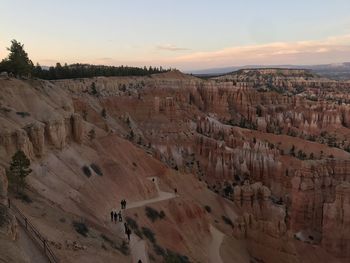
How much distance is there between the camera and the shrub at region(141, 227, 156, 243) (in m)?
26.0

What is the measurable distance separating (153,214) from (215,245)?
5213mm

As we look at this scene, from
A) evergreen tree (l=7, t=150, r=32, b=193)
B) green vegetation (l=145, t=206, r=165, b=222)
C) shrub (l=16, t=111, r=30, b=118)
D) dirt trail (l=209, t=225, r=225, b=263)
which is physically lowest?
dirt trail (l=209, t=225, r=225, b=263)

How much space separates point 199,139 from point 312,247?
25671 mm

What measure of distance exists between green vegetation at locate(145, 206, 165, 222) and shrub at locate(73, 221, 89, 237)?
34.3 feet

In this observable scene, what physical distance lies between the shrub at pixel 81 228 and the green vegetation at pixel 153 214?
411 inches

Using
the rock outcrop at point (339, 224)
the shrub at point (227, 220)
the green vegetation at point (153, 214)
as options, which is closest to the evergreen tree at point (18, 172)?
the green vegetation at point (153, 214)

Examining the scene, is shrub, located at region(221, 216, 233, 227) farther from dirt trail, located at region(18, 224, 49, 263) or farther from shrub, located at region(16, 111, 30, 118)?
dirt trail, located at region(18, 224, 49, 263)

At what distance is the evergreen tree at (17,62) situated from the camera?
34372 mm

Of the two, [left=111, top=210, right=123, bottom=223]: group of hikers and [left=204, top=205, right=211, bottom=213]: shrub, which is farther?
[left=204, top=205, right=211, bottom=213]: shrub

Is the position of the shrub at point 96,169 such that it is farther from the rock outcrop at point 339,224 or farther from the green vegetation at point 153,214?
the rock outcrop at point 339,224

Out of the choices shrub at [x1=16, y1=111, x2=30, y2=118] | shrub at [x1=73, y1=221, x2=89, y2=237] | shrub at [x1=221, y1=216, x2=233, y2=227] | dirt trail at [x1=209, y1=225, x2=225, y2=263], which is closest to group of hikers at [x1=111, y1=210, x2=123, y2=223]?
shrub at [x1=73, y1=221, x2=89, y2=237]

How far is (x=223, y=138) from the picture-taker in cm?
6419

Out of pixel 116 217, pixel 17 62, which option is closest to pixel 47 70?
pixel 17 62

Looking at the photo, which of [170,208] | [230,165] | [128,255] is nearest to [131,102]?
[230,165]
